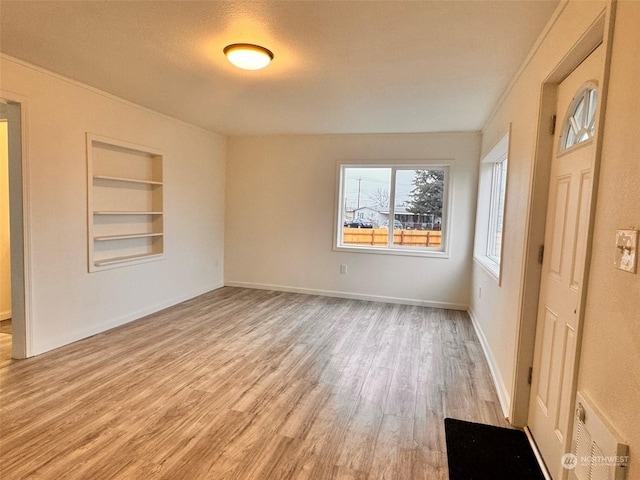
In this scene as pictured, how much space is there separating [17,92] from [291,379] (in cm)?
311

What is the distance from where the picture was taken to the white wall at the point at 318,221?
15.4 ft

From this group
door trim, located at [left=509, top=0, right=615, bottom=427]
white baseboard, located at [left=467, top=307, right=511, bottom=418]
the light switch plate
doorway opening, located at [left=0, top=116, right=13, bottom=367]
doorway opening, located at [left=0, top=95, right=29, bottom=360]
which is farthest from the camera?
doorway opening, located at [left=0, top=116, right=13, bottom=367]

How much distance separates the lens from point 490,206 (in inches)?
168

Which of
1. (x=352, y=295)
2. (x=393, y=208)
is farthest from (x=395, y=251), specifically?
(x=352, y=295)

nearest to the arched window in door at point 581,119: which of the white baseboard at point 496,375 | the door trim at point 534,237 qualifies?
the door trim at point 534,237

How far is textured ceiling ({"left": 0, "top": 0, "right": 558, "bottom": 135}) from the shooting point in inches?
76.2

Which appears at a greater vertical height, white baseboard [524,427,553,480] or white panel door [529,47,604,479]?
white panel door [529,47,604,479]

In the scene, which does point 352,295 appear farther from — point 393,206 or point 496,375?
point 496,375

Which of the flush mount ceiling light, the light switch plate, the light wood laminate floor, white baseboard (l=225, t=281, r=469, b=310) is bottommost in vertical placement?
the light wood laminate floor

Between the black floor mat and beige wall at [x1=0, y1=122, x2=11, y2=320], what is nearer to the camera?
the black floor mat

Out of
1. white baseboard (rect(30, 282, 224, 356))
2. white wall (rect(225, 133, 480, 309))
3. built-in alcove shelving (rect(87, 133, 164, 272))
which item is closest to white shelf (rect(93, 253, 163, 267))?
built-in alcove shelving (rect(87, 133, 164, 272))

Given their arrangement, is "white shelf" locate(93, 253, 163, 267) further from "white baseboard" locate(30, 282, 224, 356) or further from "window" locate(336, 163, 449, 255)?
"window" locate(336, 163, 449, 255)

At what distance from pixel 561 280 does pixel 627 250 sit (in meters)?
0.80

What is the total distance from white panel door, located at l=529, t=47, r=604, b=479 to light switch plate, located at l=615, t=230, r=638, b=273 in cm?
41
